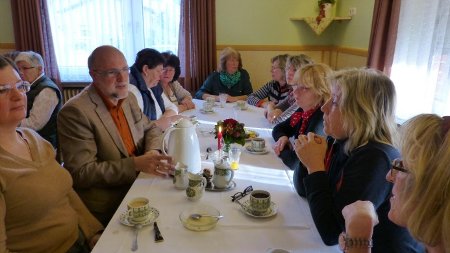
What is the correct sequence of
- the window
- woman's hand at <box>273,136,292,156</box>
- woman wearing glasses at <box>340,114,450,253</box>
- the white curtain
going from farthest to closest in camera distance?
the window → the white curtain → woman's hand at <box>273,136,292,156</box> → woman wearing glasses at <box>340,114,450,253</box>

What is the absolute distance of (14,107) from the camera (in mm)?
1227

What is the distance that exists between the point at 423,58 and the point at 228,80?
6.70ft

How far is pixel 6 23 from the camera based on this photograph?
14.2 feet

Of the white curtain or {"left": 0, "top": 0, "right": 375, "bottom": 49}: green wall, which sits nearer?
the white curtain

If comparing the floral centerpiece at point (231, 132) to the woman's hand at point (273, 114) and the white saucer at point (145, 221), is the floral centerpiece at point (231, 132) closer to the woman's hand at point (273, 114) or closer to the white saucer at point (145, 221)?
the white saucer at point (145, 221)

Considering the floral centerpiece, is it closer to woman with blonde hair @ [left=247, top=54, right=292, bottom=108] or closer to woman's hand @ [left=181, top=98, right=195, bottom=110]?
woman's hand @ [left=181, top=98, right=195, bottom=110]

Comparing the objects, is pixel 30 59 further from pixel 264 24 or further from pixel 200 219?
pixel 264 24

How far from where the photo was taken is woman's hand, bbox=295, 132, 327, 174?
1254mm

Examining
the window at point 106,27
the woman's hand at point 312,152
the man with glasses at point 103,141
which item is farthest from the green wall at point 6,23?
the woman's hand at point 312,152

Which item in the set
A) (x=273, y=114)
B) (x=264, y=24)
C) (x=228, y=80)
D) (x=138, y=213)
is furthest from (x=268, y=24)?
(x=138, y=213)

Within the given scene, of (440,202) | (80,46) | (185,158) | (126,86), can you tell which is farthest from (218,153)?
(80,46)

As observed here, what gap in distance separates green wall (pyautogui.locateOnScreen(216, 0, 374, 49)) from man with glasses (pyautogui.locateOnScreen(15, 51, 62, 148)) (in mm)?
2386

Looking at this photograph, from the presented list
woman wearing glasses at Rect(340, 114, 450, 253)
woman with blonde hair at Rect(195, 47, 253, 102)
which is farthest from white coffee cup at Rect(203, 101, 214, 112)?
woman wearing glasses at Rect(340, 114, 450, 253)

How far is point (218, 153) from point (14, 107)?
0.97m
